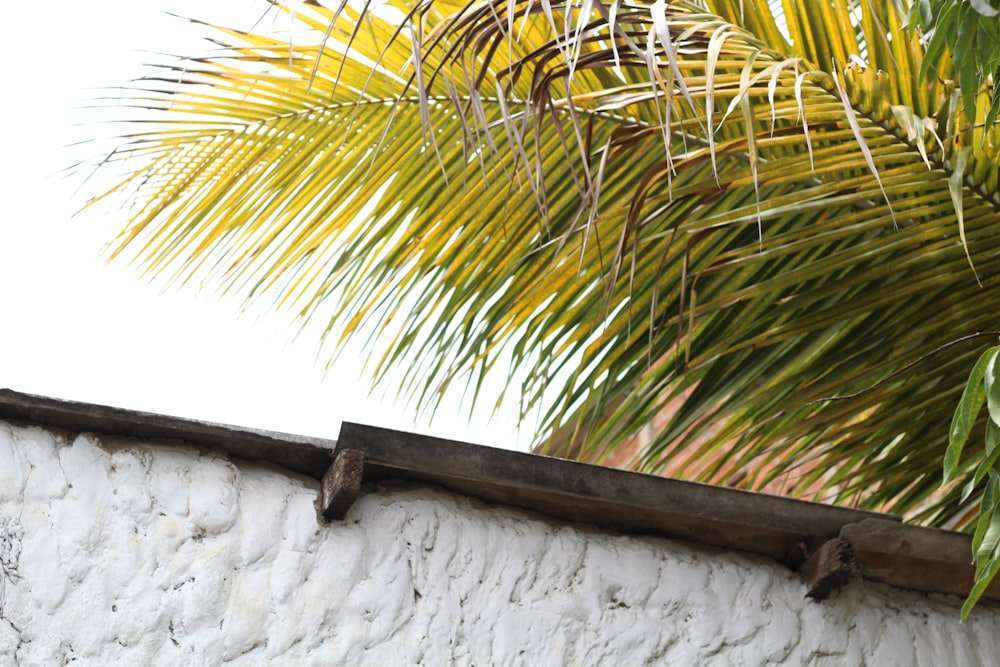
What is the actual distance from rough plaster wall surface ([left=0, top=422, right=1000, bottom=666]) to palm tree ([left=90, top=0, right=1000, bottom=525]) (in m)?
0.26

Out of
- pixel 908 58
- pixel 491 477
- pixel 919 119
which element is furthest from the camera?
pixel 491 477

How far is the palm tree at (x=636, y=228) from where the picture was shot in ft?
7.58

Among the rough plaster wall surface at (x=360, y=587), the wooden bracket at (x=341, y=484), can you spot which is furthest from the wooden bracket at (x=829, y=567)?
the wooden bracket at (x=341, y=484)

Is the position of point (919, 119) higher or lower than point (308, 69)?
lower

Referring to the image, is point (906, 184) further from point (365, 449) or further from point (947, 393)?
point (365, 449)

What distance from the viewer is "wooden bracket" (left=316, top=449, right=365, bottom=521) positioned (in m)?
2.39

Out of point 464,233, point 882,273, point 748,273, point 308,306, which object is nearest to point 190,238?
point 308,306

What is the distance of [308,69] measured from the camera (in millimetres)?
2885

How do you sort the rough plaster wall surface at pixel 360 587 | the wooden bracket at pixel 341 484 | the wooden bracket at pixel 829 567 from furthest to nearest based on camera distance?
the wooden bracket at pixel 829 567, the wooden bracket at pixel 341 484, the rough plaster wall surface at pixel 360 587

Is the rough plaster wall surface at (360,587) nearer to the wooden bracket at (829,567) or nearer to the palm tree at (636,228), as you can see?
the wooden bracket at (829,567)

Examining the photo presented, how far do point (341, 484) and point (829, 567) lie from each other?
1.04 m

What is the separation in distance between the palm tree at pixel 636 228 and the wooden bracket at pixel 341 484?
14.3 inches

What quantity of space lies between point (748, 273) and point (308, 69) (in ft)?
3.59

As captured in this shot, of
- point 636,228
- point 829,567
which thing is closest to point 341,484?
point 636,228
